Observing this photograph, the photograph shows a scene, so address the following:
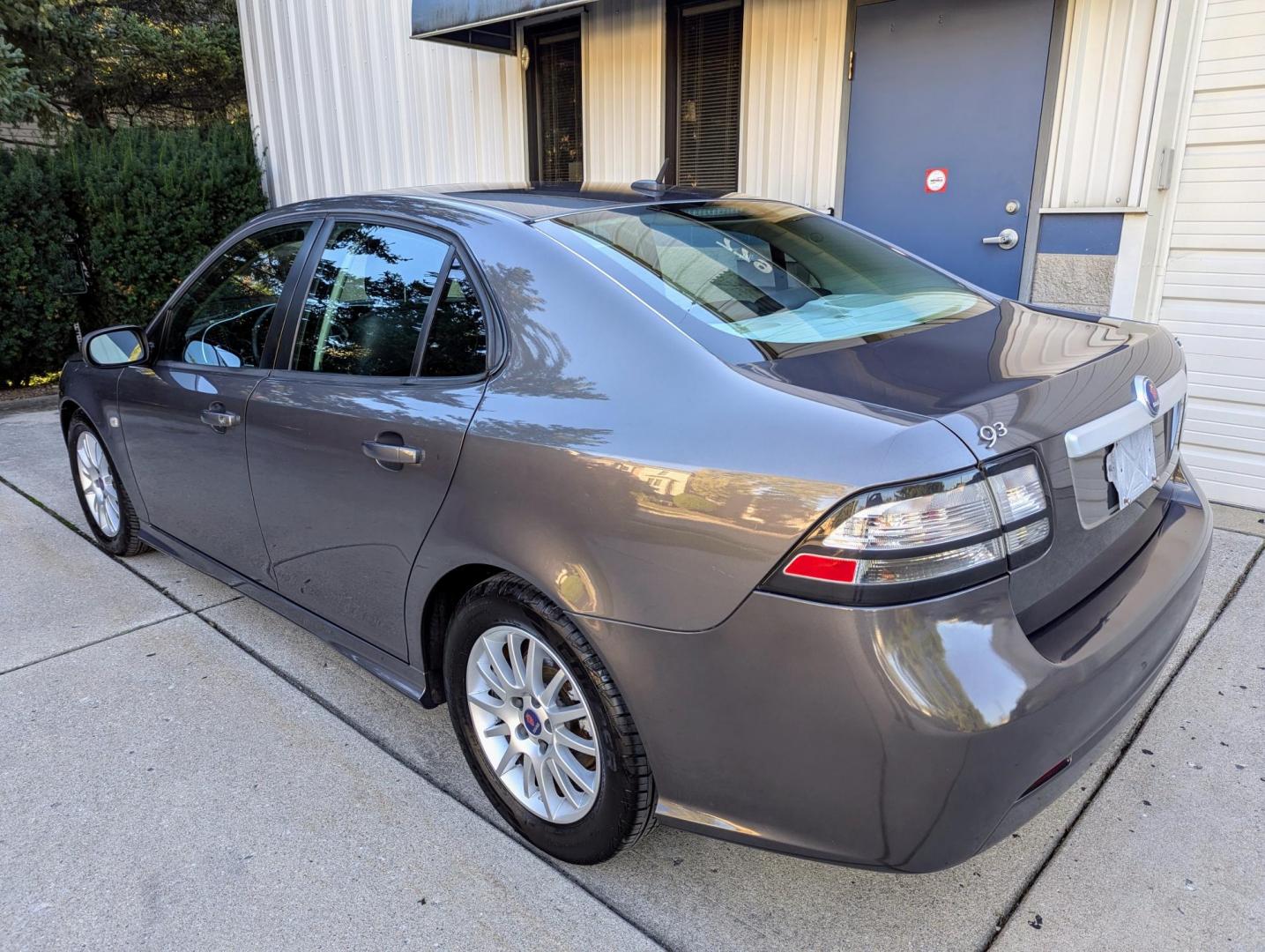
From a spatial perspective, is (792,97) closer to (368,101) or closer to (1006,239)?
(1006,239)

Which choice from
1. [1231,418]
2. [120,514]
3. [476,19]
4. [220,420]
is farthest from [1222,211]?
[120,514]

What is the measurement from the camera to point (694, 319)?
1957mm

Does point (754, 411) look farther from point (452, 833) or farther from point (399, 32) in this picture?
point (399, 32)

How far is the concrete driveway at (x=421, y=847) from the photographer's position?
2.04 metres

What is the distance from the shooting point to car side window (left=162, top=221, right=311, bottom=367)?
2947mm

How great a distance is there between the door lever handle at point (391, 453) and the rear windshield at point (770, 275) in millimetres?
674

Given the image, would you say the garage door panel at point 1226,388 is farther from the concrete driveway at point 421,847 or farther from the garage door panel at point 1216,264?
the concrete driveway at point 421,847

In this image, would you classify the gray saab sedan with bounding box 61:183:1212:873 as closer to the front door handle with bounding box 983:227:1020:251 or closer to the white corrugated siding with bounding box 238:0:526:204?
the front door handle with bounding box 983:227:1020:251

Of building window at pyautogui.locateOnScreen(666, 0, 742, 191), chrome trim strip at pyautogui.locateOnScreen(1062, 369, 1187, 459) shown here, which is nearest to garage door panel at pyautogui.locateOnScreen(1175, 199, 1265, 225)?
building window at pyautogui.locateOnScreen(666, 0, 742, 191)

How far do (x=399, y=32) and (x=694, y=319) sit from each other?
23.5 feet

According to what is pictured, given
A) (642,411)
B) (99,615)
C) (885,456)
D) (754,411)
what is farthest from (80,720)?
(885,456)

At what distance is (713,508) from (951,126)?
4151mm

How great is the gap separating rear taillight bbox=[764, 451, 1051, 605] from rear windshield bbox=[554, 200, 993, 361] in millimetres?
462

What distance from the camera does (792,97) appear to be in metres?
5.60
